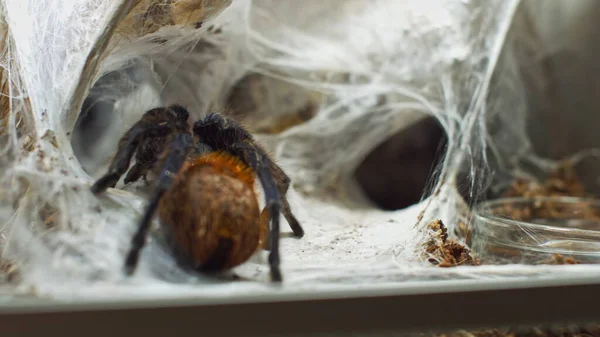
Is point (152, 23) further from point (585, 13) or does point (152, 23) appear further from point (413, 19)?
point (585, 13)

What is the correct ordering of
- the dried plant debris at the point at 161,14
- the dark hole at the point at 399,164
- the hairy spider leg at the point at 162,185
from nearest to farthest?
the hairy spider leg at the point at 162,185, the dried plant debris at the point at 161,14, the dark hole at the point at 399,164

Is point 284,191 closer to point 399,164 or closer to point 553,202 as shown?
point 399,164

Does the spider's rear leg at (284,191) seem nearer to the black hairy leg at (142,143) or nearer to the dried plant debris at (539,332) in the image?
the black hairy leg at (142,143)

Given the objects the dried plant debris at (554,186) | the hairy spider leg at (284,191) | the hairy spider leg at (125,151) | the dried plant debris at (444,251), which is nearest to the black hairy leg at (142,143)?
the hairy spider leg at (125,151)

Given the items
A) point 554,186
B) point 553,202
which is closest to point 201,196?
point 553,202

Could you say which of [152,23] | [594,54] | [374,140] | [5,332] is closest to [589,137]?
[594,54]

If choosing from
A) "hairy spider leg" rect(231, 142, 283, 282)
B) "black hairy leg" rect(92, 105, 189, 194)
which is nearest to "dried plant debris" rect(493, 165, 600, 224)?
"hairy spider leg" rect(231, 142, 283, 282)
